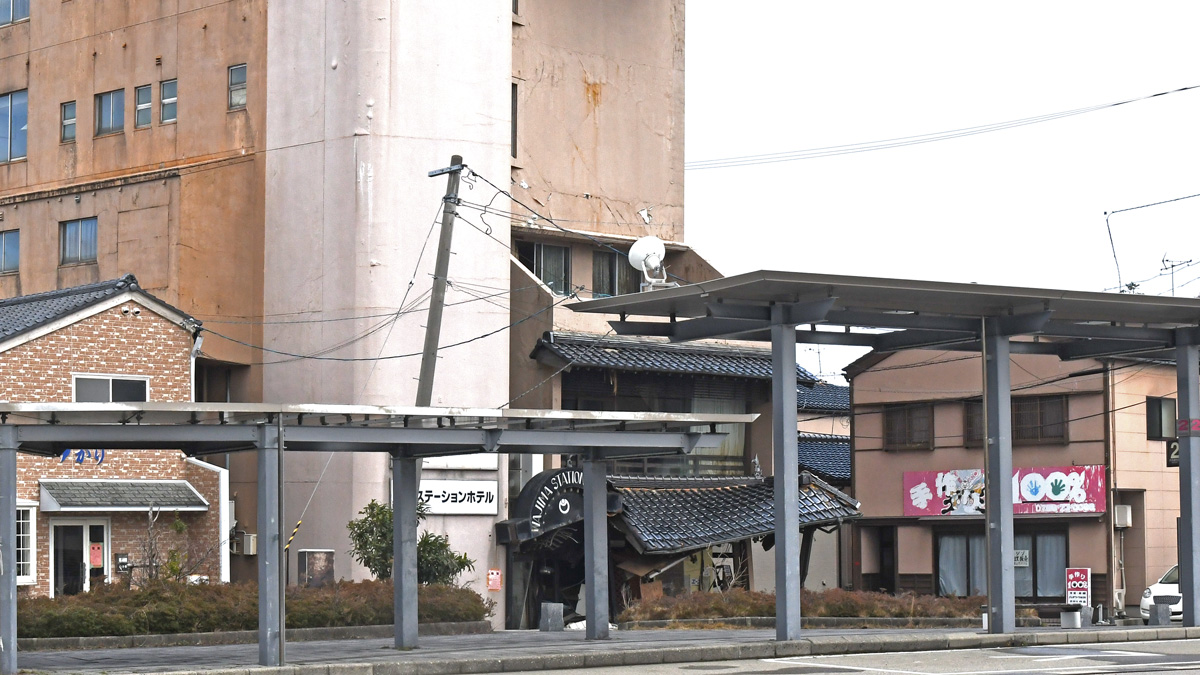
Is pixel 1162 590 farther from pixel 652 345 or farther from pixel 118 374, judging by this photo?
pixel 118 374

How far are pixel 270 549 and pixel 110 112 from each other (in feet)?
85.2

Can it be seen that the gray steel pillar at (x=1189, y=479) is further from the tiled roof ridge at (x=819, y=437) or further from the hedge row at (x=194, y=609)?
the tiled roof ridge at (x=819, y=437)

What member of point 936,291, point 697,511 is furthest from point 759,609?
point 936,291

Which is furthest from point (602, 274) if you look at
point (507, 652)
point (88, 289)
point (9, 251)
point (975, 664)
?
point (975, 664)

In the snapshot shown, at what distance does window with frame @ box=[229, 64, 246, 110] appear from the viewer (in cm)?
3953

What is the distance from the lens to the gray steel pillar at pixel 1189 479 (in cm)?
2619


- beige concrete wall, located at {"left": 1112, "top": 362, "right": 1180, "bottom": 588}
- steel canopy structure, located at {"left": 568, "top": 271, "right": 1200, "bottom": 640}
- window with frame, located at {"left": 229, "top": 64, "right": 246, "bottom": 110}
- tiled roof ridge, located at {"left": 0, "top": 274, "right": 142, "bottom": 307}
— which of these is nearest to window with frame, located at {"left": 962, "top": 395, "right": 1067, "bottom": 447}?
beige concrete wall, located at {"left": 1112, "top": 362, "right": 1180, "bottom": 588}

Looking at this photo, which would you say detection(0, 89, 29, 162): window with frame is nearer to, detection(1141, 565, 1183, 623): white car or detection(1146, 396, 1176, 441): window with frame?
detection(1146, 396, 1176, 441): window with frame

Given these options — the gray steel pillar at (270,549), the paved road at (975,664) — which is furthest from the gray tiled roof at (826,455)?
the gray steel pillar at (270,549)

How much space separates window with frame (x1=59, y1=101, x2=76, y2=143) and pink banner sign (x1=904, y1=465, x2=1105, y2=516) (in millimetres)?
23884

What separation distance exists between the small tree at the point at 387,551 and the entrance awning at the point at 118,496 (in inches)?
128

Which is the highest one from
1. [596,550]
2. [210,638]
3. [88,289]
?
[88,289]

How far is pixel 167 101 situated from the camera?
1614 inches

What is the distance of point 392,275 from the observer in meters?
36.8
